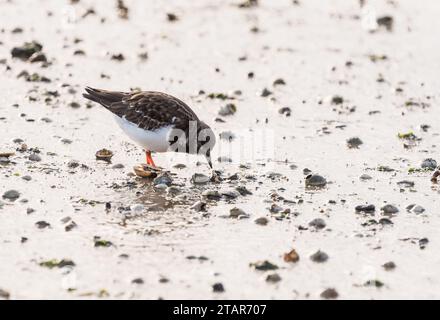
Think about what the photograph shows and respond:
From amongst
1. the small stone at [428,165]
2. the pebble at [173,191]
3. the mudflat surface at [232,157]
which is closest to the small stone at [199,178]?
the mudflat surface at [232,157]

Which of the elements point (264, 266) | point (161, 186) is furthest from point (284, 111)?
point (264, 266)

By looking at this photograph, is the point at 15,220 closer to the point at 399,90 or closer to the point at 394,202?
the point at 394,202

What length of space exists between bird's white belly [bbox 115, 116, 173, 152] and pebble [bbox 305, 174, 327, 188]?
1.79 m

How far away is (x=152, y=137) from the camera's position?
1078 cm

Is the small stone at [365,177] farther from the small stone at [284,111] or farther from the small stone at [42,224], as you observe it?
the small stone at [42,224]

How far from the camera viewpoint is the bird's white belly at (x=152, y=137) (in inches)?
424

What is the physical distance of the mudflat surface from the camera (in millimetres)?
8000

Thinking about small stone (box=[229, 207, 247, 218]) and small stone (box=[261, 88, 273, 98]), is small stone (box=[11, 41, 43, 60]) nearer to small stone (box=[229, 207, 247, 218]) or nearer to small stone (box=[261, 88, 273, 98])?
small stone (box=[261, 88, 273, 98])

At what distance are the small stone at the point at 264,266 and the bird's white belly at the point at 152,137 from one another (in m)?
3.09

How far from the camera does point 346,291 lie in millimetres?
7660

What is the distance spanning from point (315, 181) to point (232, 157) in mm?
1477

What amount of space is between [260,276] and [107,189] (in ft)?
9.73
